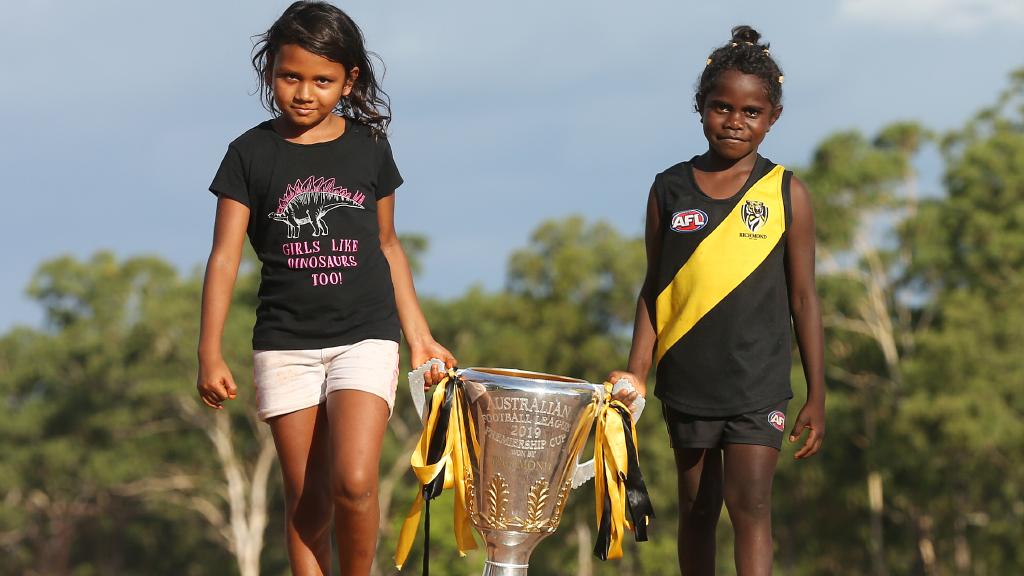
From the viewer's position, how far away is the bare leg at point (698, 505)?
518cm

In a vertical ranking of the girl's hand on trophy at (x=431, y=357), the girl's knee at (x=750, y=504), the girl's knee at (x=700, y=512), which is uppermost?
the girl's hand on trophy at (x=431, y=357)

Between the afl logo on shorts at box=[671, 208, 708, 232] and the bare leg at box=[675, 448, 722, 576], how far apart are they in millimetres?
752

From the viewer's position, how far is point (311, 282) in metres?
4.90

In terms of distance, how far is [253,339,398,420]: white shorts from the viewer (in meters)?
4.88

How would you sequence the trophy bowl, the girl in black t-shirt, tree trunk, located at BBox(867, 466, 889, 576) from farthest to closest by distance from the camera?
tree trunk, located at BBox(867, 466, 889, 576) < the girl in black t-shirt < the trophy bowl

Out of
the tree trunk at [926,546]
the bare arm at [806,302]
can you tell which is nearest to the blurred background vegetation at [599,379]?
the tree trunk at [926,546]

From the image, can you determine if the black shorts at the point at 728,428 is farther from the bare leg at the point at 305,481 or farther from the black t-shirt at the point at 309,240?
the bare leg at the point at 305,481

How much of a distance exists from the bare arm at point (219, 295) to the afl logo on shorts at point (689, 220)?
4.72 feet

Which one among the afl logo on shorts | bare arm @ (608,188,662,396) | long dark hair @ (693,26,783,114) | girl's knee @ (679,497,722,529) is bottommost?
girl's knee @ (679,497,722,529)

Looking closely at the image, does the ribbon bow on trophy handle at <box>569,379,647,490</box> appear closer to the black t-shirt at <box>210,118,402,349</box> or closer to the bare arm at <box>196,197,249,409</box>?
the black t-shirt at <box>210,118,402,349</box>

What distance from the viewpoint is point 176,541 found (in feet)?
167

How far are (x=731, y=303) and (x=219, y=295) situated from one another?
1678 millimetres

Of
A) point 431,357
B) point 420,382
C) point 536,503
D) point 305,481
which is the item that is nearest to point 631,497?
point 536,503

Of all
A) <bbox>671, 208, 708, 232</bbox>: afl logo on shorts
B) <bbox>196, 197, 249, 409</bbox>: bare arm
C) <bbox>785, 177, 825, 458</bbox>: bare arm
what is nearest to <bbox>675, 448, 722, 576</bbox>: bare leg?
<bbox>785, 177, 825, 458</bbox>: bare arm
